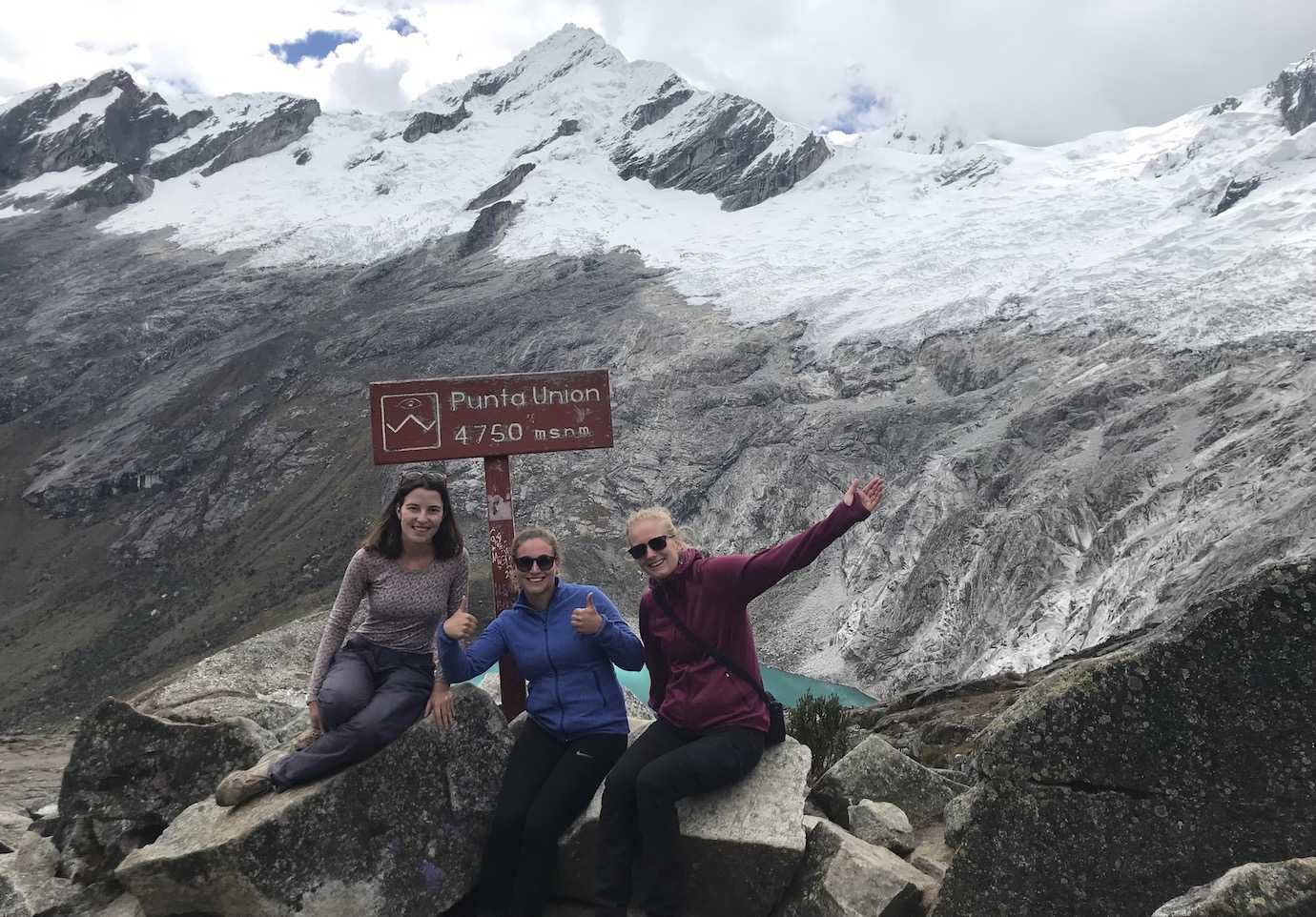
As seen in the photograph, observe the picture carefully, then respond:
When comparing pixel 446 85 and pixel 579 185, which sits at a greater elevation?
pixel 446 85

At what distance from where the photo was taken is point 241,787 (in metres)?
4.57

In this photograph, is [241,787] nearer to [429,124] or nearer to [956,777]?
[956,777]

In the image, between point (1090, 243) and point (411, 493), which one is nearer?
point (411, 493)

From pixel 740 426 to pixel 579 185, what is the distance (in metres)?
67.4

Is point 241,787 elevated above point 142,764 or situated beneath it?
elevated above

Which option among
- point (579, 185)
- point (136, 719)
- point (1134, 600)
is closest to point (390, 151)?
point (579, 185)

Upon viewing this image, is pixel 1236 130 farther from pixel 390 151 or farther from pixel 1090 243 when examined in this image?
pixel 390 151

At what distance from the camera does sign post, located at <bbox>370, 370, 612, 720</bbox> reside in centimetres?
678

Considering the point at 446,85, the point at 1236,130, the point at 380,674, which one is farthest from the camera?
the point at 446,85

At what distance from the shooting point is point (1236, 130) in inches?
3226

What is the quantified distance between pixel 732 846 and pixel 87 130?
185472 millimetres

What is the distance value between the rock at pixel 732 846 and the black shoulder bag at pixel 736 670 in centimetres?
29

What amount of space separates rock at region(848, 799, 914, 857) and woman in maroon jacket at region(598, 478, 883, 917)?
1268 millimetres

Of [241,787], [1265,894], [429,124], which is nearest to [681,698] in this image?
[241,787]
